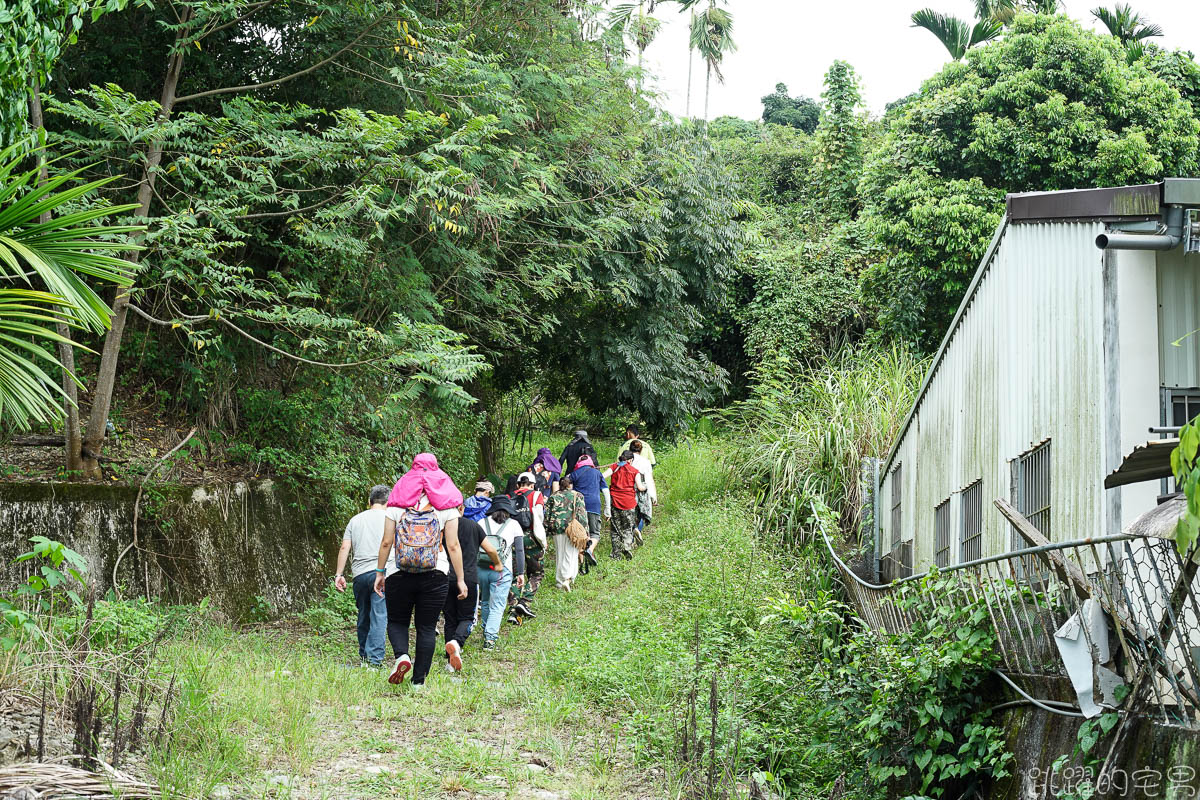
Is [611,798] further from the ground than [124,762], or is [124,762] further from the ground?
[124,762]

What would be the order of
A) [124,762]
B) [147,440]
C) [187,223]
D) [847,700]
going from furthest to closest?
[147,440], [187,223], [847,700], [124,762]

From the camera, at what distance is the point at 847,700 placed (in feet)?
22.7

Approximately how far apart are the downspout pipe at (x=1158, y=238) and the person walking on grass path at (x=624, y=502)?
10.0m

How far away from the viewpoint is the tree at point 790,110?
152 ft

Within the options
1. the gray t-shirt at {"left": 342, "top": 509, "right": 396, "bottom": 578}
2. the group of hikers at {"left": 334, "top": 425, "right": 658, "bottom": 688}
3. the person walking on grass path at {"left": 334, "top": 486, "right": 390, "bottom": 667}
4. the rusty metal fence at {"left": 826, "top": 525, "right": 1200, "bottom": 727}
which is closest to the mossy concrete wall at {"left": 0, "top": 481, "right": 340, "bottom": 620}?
the group of hikers at {"left": 334, "top": 425, "right": 658, "bottom": 688}

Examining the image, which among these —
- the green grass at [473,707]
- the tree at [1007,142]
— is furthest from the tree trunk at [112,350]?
the tree at [1007,142]

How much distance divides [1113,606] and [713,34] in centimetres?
4066

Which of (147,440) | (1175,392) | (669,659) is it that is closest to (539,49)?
(147,440)

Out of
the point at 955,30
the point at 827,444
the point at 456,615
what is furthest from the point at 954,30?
the point at 456,615

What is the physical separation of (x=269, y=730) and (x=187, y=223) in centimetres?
496

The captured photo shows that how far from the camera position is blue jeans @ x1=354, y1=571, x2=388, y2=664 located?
8844mm

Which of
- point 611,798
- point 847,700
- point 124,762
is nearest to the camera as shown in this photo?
point 124,762

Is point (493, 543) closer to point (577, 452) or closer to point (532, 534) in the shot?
point (532, 534)

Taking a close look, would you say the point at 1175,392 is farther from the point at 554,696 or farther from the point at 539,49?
the point at 539,49
